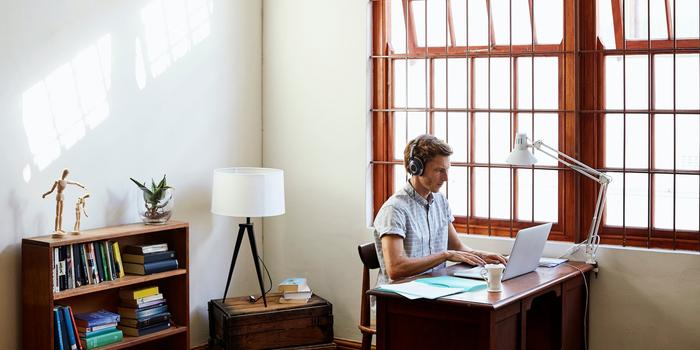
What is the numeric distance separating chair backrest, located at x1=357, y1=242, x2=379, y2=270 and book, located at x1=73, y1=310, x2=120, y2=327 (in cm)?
132

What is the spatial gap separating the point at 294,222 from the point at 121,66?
159 cm

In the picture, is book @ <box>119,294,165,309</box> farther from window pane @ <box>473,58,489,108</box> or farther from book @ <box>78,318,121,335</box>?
window pane @ <box>473,58,489,108</box>

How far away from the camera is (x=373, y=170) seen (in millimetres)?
5594

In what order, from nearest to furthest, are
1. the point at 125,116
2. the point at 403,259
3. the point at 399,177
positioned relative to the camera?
the point at 403,259
the point at 125,116
the point at 399,177

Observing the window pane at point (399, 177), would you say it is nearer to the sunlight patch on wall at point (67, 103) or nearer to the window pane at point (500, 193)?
the window pane at point (500, 193)

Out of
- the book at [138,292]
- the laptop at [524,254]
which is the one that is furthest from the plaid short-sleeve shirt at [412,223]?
the book at [138,292]

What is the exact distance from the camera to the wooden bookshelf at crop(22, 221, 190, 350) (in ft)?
13.9

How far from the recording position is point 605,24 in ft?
15.9

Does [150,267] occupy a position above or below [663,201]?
below

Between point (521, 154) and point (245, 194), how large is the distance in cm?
158

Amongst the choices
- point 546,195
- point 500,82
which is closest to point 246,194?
point 500,82

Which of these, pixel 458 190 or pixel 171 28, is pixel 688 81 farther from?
pixel 171 28

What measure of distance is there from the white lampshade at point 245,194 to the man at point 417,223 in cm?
94

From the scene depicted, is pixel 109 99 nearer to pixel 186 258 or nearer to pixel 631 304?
pixel 186 258
